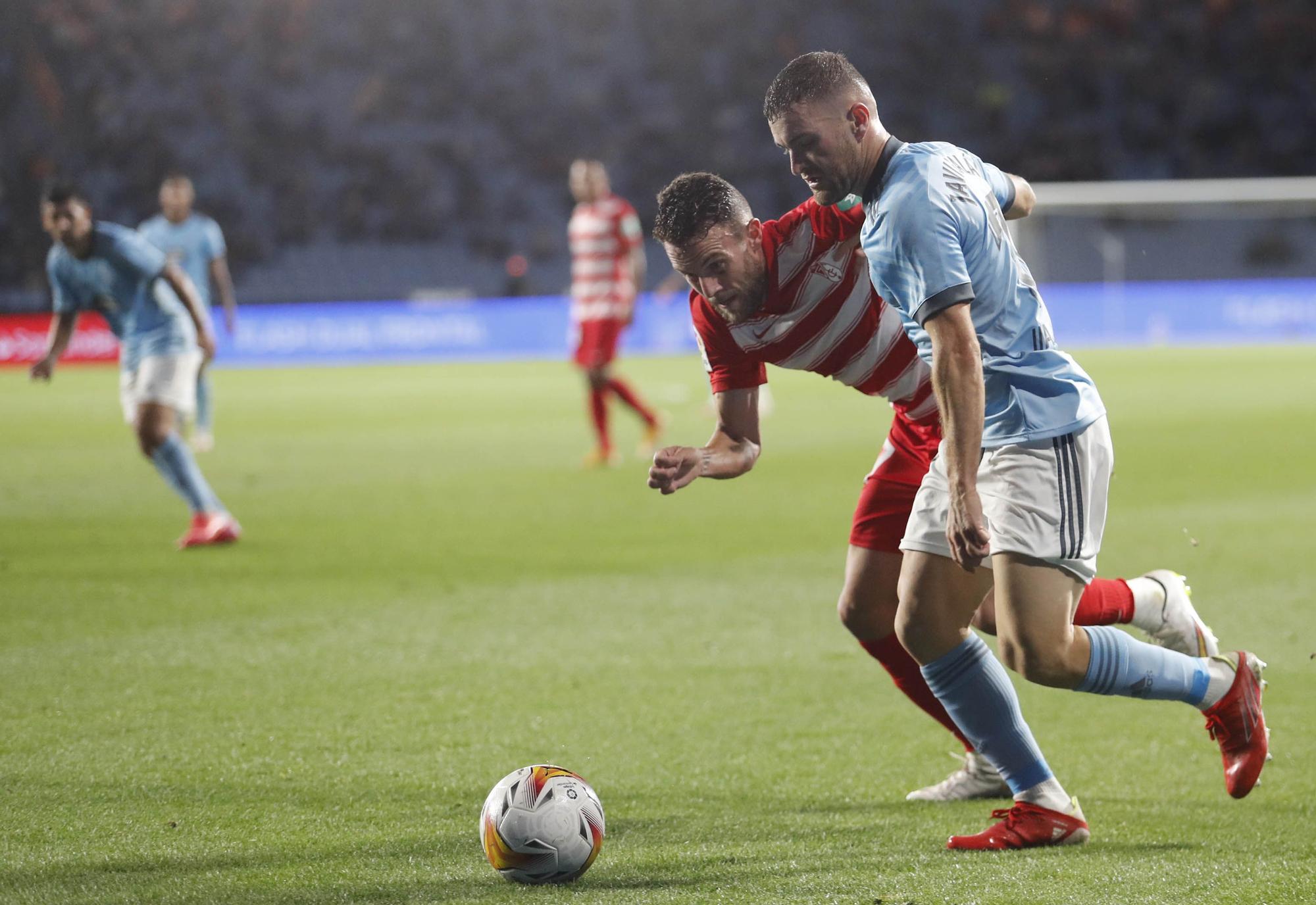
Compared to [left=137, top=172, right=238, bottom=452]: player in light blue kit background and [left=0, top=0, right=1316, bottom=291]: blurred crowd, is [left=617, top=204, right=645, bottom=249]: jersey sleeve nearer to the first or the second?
[left=137, top=172, right=238, bottom=452]: player in light blue kit background

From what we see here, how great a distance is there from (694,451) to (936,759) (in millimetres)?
1270

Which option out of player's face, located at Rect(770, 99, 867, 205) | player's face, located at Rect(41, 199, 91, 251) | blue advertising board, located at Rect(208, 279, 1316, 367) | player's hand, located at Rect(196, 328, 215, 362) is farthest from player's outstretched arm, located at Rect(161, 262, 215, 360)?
blue advertising board, located at Rect(208, 279, 1316, 367)

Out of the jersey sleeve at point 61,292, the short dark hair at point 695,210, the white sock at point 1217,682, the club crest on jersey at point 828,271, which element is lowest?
the white sock at point 1217,682

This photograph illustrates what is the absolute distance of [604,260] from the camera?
11.7m

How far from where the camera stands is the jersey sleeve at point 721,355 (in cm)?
370

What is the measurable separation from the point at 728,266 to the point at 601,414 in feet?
26.1

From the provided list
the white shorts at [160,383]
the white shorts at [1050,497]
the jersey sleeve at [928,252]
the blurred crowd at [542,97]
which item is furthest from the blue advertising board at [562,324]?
the jersey sleeve at [928,252]

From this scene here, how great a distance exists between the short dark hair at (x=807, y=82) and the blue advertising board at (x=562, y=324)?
2014cm

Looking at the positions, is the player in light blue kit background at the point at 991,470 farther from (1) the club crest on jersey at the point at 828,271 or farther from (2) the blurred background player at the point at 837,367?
(1) the club crest on jersey at the point at 828,271

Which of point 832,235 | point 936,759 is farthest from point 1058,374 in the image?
point 936,759

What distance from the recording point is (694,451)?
11.7 ft

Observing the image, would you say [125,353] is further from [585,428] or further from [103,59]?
[103,59]

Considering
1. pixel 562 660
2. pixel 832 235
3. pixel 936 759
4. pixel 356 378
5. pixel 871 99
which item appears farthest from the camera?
pixel 356 378

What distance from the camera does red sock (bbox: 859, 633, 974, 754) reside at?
3895 millimetres
